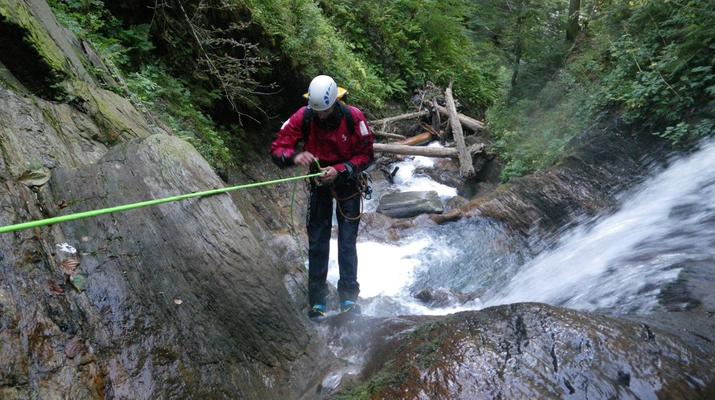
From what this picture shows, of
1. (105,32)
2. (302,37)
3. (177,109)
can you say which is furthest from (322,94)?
(302,37)

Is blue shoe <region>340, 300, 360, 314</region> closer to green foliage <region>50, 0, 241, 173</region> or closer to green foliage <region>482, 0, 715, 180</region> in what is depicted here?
green foliage <region>50, 0, 241, 173</region>

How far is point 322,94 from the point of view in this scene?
4.12 metres

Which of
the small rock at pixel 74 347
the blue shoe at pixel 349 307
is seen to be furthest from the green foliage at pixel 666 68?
the small rock at pixel 74 347

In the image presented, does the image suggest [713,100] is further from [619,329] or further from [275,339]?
[275,339]

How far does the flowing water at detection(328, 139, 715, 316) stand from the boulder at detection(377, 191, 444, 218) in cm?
103

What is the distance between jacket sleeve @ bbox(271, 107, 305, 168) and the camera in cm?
439

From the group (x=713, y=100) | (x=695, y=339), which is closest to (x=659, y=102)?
(x=713, y=100)

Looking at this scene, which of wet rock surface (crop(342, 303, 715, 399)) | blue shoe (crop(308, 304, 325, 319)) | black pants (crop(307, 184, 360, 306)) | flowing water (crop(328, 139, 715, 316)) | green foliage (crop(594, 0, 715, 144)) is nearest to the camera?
wet rock surface (crop(342, 303, 715, 399))

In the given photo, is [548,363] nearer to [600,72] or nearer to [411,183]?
[600,72]

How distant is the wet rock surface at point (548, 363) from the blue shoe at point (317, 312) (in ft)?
6.75

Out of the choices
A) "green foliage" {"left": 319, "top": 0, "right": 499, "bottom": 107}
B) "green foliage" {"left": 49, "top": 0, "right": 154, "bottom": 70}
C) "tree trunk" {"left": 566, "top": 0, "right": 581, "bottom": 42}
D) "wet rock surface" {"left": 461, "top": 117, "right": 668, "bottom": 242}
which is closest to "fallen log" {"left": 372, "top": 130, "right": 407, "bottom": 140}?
"green foliage" {"left": 319, "top": 0, "right": 499, "bottom": 107}

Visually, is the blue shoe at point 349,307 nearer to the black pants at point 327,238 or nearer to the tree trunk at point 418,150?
the black pants at point 327,238

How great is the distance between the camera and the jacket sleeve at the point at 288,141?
4.39 meters

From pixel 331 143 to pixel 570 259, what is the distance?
124 inches
